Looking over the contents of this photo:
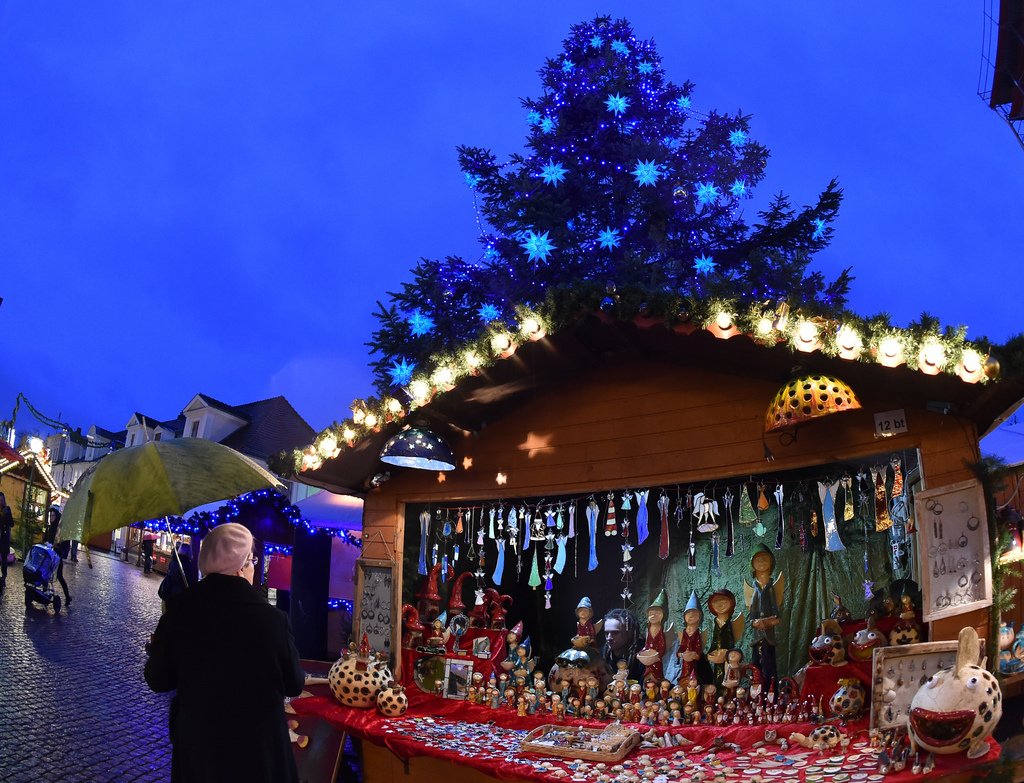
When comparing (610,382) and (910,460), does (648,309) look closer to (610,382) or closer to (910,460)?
(610,382)

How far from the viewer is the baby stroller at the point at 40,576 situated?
48.6ft

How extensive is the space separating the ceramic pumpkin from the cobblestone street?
651 centimetres

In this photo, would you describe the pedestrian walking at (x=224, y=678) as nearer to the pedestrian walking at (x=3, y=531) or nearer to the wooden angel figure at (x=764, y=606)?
the wooden angel figure at (x=764, y=606)

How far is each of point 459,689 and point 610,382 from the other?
317cm

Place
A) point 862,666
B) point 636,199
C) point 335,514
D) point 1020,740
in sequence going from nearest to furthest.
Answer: point 1020,740 < point 862,666 < point 636,199 < point 335,514

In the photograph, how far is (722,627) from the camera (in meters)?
6.50

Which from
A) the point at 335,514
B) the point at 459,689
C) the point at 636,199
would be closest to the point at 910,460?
the point at 459,689

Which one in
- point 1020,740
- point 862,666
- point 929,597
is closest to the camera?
point 1020,740

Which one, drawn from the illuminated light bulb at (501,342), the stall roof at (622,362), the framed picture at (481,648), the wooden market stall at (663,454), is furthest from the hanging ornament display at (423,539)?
the illuminated light bulb at (501,342)

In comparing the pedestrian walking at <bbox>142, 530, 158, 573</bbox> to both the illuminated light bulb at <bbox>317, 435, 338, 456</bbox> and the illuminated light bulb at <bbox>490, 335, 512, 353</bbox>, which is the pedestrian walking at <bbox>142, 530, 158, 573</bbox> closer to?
the illuminated light bulb at <bbox>317, 435, 338, 456</bbox>

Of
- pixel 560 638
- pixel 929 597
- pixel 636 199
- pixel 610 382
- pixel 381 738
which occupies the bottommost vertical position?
pixel 381 738

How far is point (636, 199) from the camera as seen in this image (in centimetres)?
1264

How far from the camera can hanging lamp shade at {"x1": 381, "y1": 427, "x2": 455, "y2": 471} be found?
6.39 m

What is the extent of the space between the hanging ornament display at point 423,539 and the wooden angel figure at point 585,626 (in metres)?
1.58
